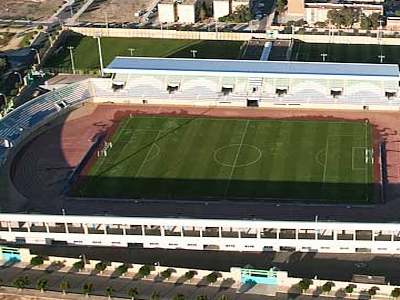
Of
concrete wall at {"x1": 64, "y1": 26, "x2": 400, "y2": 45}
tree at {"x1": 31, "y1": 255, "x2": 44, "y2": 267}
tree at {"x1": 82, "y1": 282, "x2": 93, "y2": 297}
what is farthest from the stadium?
concrete wall at {"x1": 64, "y1": 26, "x2": 400, "y2": 45}

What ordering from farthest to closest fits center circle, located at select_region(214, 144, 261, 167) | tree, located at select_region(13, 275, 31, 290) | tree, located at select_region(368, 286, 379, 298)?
center circle, located at select_region(214, 144, 261, 167) → tree, located at select_region(13, 275, 31, 290) → tree, located at select_region(368, 286, 379, 298)

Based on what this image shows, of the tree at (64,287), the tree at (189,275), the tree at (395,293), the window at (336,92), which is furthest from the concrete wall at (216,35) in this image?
the tree at (64,287)

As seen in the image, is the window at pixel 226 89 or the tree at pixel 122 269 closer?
the tree at pixel 122 269

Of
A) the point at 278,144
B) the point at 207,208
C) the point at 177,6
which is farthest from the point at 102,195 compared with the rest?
the point at 177,6

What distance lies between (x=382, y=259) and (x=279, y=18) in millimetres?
60034

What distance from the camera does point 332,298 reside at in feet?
172

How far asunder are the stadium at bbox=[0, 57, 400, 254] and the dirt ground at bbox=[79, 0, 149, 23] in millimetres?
29053

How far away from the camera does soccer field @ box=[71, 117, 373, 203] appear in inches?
2534

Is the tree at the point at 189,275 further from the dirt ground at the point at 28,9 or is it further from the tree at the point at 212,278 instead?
the dirt ground at the point at 28,9

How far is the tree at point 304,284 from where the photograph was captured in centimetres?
5228

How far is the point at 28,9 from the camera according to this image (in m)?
119

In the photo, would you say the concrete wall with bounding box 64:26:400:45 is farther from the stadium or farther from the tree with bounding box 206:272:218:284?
the tree with bounding box 206:272:218:284

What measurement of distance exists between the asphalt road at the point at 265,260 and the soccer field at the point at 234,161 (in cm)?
715

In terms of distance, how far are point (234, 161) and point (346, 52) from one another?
117 ft
